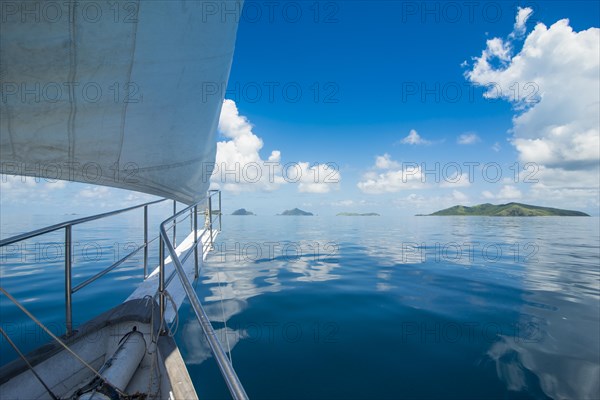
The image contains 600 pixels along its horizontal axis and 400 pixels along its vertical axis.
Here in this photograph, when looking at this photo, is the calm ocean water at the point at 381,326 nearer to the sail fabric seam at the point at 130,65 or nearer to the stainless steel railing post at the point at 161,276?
the stainless steel railing post at the point at 161,276

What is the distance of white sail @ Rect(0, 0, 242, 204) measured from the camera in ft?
5.63

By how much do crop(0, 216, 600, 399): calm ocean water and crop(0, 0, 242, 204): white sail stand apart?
6.99ft

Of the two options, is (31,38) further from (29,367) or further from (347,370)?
(347,370)

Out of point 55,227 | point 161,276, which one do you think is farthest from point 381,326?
point 55,227

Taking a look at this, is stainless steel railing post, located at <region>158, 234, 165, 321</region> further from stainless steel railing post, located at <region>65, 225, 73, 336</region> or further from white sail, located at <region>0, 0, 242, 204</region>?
white sail, located at <region>0, 0, 242, 204</region>

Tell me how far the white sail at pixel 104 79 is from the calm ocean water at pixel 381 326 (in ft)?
6.99

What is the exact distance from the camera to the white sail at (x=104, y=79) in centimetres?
171

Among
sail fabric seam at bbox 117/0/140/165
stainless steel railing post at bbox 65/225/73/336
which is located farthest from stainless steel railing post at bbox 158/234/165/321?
sail fabric seam at bbox 117/0/140/165

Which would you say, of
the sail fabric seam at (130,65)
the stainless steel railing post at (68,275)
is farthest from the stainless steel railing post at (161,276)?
the sail fabric seam at (130,65)

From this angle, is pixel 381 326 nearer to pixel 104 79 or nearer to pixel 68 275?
pixel 68 275

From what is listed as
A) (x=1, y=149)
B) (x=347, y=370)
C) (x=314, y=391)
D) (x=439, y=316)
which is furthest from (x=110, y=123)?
(x=439, y=316)

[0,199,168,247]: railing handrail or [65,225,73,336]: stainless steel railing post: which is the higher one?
[0,199,168,247]: railing handrail

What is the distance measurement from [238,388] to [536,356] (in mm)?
4078

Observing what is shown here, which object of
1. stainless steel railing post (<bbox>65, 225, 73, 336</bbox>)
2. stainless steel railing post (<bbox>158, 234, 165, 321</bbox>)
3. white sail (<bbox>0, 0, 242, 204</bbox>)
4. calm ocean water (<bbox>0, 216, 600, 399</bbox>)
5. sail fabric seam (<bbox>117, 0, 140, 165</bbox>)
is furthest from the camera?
→ calm ocean water (<bbox>0, 216, 600, 399</bbox>)
